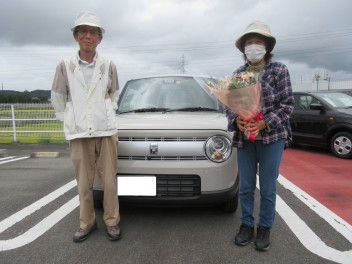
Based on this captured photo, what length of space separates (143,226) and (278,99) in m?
1.88

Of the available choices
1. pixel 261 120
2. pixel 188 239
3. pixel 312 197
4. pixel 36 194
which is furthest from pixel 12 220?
pixel 312 197

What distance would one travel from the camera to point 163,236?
3.46 metres

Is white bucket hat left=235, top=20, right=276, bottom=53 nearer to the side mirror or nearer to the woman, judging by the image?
the woman

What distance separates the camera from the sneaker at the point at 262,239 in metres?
3.15

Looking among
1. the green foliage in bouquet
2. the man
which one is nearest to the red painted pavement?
the green foliage in bouquet

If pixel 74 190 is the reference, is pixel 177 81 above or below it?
above

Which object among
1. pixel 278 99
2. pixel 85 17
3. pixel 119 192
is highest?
pixel 85 17

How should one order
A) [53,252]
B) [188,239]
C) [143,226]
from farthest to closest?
[143,226] → [188,239] → [53,252]

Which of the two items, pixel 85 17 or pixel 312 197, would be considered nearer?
pixel 85 17

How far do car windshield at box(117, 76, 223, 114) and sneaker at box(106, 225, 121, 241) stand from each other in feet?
4.88

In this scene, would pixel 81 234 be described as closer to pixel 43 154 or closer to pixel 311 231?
pixel 311 231

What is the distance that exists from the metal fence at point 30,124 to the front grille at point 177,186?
857 cm

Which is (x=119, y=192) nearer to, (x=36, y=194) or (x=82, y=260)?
(x=82, y=260)

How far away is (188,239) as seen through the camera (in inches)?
134
